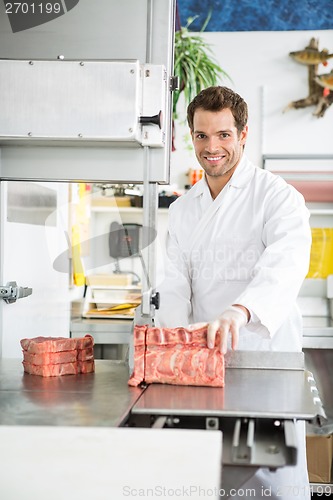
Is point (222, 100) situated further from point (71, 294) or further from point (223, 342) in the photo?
point (71, 294)

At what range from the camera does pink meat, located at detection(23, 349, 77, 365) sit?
1977mm

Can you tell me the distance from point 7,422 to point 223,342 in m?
0.62

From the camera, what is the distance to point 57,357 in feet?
6.54

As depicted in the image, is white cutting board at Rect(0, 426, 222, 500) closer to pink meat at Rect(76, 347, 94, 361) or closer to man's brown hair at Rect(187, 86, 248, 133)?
pink meat at Rect(76, 347, 94, 361)

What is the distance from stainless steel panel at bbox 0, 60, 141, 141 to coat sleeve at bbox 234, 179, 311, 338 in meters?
0.56

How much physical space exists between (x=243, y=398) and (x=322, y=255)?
3.11 m

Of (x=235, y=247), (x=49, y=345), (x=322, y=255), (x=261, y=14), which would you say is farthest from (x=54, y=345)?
(x=261, y=14)

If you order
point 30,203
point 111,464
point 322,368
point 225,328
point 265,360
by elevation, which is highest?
point 30,203

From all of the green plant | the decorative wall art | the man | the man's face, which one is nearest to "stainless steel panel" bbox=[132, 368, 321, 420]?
the man

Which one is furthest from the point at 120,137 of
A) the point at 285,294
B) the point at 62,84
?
the point at 285,294

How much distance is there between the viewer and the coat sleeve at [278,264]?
2.01 meters

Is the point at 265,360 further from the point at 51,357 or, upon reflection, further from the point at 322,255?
the point at 322,255

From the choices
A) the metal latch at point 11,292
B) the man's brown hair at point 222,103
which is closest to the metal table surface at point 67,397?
the metal latch at point 11,292

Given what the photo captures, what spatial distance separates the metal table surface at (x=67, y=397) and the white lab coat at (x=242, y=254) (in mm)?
487
